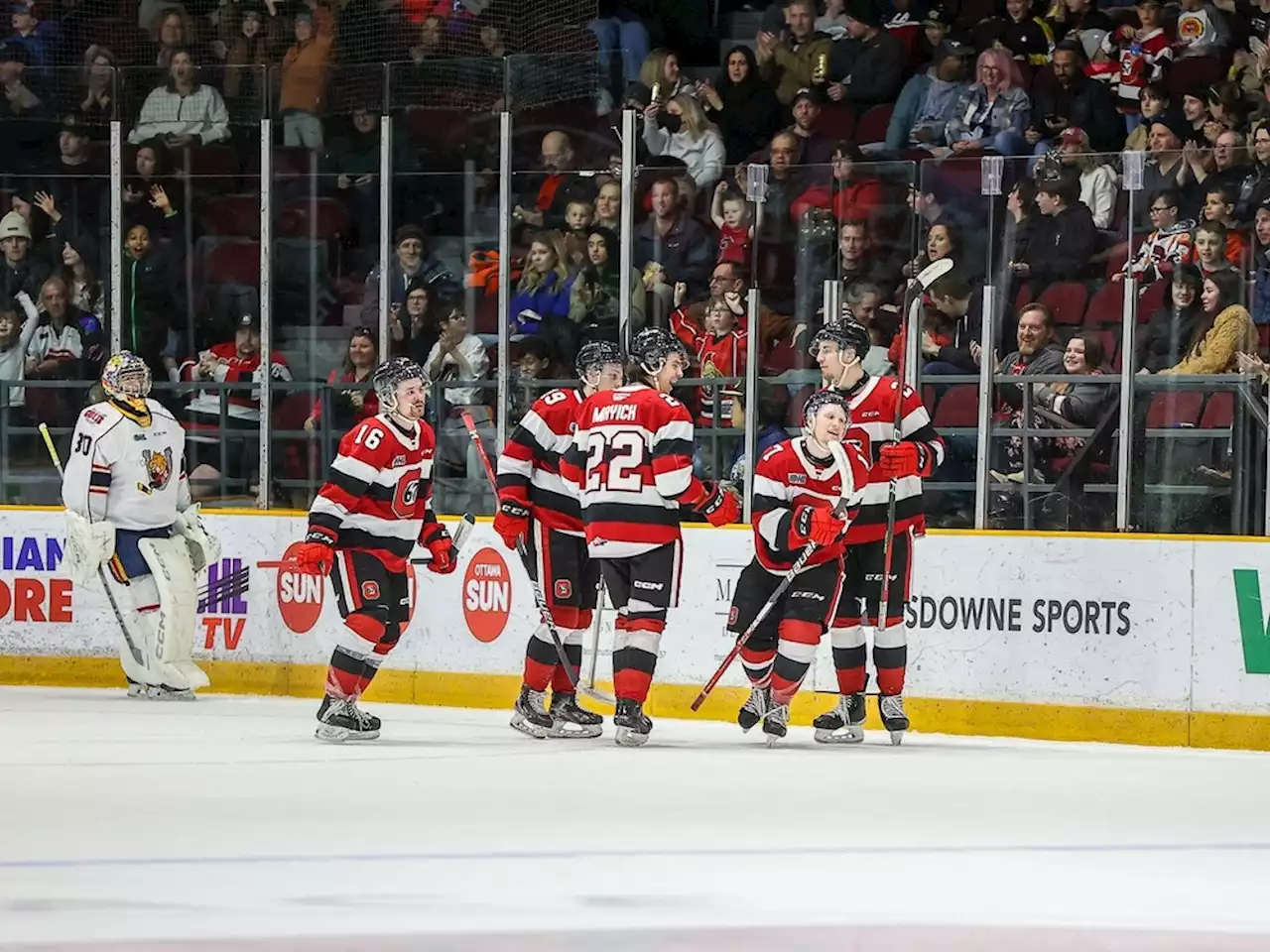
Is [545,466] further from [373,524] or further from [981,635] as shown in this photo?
[981,635]

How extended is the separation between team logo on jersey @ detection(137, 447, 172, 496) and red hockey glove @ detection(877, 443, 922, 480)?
11.4ft

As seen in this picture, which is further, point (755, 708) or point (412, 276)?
point (412, 276)

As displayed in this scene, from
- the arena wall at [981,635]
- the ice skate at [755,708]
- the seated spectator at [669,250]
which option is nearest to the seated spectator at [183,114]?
the arena wall at [981,635]

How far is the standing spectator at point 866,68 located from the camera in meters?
11.1

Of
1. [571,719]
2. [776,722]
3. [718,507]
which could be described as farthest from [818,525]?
[571,719]

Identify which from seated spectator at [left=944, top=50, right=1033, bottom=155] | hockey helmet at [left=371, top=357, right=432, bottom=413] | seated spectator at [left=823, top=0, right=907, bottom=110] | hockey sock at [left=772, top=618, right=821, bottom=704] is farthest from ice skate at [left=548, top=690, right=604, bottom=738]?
seated spectator at [left=823, top=0, right=907, bottom=110]

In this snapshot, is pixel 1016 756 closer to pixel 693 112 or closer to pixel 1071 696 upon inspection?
pixel 1071 696

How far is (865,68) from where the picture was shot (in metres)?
11.2

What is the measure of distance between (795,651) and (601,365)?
4.12ft

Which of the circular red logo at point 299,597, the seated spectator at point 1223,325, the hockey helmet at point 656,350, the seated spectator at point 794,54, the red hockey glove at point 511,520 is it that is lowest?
the circular red logo at point 299,597

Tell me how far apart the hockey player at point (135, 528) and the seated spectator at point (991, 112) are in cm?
411

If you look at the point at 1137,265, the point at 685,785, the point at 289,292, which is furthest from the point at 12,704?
the point at 1137,265

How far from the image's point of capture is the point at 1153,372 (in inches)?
314

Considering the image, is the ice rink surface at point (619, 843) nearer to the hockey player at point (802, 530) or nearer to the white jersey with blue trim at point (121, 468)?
the hockey player at point (802, 530)
